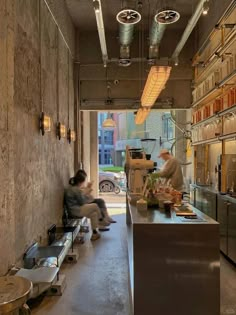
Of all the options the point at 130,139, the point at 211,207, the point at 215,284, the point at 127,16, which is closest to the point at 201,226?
the point at 215,284

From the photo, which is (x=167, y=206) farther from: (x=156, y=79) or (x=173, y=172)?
(x=173, y=172)

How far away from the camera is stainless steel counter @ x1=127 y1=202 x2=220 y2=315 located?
8.96ft

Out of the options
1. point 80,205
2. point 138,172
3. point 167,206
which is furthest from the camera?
point 80,205

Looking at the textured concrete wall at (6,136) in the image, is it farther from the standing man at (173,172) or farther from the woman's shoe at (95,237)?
the standing man at (173,172)

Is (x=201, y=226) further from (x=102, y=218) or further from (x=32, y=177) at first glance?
(x=102, y=218)

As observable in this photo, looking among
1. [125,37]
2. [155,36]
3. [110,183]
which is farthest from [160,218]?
[110,183]

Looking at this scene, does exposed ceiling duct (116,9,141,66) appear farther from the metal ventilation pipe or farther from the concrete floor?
the concrete floor

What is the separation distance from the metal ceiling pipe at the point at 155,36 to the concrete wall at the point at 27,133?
73.1 inches

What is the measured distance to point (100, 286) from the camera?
379 cm

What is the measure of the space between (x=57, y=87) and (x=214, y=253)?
4184 mm

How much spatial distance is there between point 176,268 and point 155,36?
5028mm

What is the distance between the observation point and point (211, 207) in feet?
17.0

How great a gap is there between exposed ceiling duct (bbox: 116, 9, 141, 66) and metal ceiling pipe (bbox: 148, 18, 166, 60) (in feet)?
1.39

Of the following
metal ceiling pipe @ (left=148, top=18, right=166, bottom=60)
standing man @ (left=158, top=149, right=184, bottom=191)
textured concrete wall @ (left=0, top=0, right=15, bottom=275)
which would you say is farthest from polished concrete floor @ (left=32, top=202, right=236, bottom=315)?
metal ceiling pipe @ (left=148, top=18, right=166, bottom=60)
